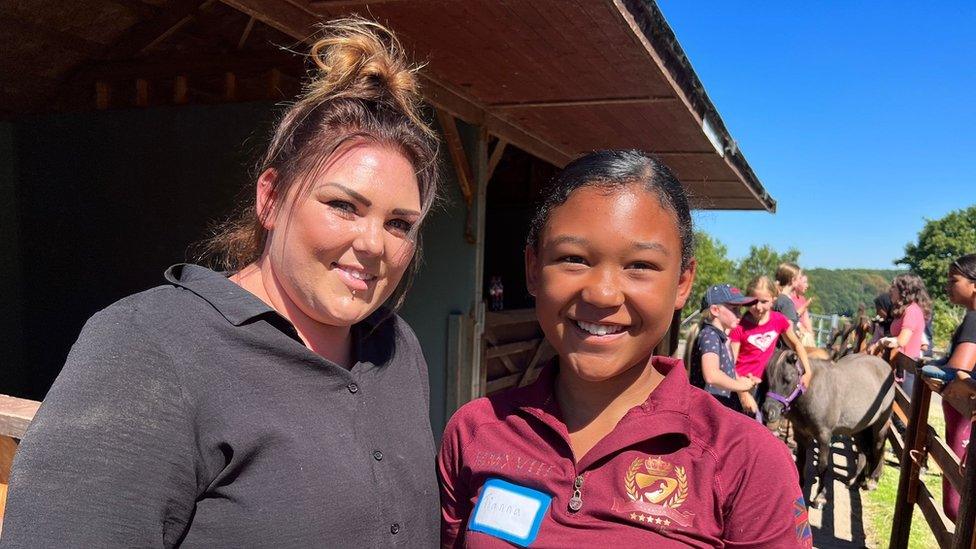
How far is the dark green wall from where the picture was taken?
4551 millimetres

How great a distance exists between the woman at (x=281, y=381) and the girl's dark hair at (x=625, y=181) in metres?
0.31

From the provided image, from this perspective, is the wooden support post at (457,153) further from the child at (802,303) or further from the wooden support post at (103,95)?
the child at (802,303)

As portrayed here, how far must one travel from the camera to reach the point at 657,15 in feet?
8.10

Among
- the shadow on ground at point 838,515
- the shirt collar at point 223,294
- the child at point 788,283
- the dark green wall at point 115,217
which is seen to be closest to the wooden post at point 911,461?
the shadow on ground at point 838,515

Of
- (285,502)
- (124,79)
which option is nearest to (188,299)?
(285,502)

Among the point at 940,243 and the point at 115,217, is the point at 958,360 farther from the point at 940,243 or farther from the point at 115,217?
the point at 940,243

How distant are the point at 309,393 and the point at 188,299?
0.28 meters

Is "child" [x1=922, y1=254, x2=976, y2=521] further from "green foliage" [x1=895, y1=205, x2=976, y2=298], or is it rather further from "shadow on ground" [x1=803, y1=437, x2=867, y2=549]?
"green foliage" [x1=895, y1=205, x2=976, y2=298]

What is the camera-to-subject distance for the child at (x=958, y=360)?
139 inches

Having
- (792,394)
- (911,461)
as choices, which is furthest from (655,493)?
(792,394)

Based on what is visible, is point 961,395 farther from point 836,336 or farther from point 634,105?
point 836,336

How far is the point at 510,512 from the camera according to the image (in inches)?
45.0

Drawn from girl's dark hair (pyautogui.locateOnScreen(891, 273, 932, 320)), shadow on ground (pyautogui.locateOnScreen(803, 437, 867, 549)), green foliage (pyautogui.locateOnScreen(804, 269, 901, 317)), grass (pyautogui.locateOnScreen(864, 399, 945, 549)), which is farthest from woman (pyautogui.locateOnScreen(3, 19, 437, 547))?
green foliage (pyautogui.locateOnScreen(804, 269, 901, 317))

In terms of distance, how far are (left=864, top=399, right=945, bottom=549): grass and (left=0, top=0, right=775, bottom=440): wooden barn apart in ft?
10.9
